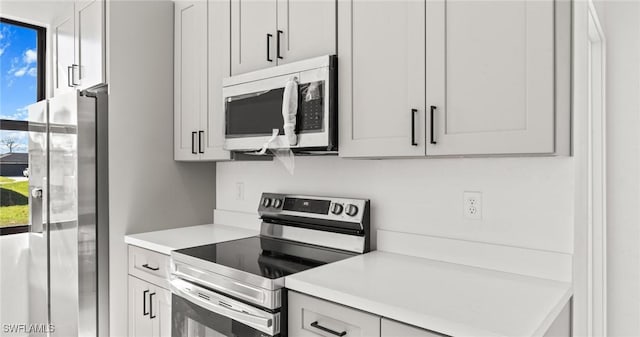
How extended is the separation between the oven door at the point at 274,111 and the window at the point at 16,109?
1.94 m

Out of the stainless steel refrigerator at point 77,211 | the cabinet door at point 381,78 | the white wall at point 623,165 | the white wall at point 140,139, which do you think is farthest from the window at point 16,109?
the white wall at point 623,165

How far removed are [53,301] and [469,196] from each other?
93.1 inches

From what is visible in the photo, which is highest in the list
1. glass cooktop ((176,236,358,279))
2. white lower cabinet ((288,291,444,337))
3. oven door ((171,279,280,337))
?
glass cooktop ((176,236,358,279))

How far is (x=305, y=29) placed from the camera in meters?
1.76

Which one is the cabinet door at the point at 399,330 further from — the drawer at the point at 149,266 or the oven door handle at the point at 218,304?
the drawer at the point at 149,266

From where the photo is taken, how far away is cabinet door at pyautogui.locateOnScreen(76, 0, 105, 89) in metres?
2.20

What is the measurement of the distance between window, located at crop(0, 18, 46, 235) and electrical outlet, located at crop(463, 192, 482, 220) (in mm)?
3044

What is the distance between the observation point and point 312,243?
6.39ft

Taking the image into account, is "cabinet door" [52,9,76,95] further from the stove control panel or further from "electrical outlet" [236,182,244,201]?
the stove control panel

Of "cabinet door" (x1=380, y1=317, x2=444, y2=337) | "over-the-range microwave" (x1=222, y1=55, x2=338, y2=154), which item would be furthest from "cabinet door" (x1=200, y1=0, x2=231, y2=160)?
"cabinet door" (x1=380, y1=317, x2=444, y2=337)

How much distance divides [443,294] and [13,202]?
3.16 m

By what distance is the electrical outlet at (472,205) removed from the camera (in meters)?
1.55

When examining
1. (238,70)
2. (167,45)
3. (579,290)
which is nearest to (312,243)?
(238,70)

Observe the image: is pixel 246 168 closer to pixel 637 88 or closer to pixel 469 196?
pixel 469 196
